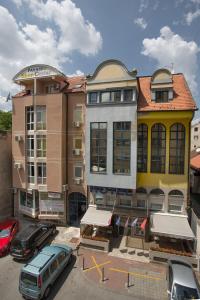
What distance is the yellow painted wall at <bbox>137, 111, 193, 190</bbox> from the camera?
17969mm

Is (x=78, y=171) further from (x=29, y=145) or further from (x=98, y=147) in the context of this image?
(x=29, y=145)

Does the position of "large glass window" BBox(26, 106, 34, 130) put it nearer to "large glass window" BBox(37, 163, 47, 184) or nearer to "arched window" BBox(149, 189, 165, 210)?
"large glass window" BBox(37, 163, 47, 184)

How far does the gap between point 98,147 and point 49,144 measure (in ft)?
19.0

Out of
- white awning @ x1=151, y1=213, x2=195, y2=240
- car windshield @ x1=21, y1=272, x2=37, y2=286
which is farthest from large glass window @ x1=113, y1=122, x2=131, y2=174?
car windshield @ x1=21, y1=272, x2=37, y2=286

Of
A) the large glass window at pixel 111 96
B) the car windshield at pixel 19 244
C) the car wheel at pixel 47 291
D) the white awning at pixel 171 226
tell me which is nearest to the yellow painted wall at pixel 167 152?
the large glass window at pixel 111 96

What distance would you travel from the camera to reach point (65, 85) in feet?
77.1

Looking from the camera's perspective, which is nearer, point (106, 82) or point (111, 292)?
point (111, 292)

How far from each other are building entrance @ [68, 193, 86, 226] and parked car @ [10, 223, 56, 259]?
4.49 metres

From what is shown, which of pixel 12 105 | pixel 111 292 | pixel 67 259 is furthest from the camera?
pixel 12 105

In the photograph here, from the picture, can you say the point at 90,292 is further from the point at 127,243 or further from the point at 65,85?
the point at 65,85

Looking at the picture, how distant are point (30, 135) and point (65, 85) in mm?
7373

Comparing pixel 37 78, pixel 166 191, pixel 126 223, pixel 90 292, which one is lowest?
pixel 90 292

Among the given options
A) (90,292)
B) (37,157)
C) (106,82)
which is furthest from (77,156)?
(90,292)

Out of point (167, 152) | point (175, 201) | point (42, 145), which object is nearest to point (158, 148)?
point (167, 152)
